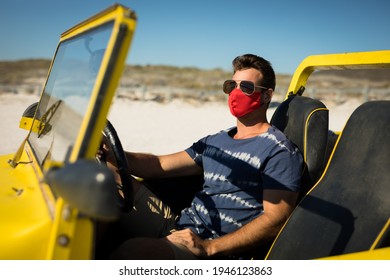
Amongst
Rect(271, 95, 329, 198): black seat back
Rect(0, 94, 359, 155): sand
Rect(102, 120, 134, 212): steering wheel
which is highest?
Rect(271, 95, 329, 198): black seat back

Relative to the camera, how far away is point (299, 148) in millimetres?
2447

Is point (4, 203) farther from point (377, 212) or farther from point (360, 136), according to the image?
point (360, 136)

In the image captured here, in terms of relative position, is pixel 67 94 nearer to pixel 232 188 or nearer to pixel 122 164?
pixel 122 164

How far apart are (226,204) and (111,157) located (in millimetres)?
699

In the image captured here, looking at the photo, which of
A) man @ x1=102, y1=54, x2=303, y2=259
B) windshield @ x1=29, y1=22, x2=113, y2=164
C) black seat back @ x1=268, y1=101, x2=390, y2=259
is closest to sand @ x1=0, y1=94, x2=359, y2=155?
man @ x1=102, y1=54, x2=303, y2=259

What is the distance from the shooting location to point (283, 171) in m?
2.25

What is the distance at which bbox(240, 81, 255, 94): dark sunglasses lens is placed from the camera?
2.52 m

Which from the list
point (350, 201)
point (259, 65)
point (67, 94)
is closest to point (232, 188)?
point (350, 201)

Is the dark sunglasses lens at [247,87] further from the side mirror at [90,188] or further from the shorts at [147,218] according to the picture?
the side mirror at [90,188]

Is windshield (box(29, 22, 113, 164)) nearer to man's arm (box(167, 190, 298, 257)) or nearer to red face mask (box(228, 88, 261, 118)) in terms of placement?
man's arm (box(167, 190, 298, 257))

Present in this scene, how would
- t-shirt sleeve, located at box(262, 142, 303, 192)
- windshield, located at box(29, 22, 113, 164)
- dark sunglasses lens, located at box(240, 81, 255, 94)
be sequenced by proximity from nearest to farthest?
windshield, located at box(29, 22, 113, 164) < t-shirt sleeve, located at box(262, 142, 303, 192) < dark sunglasses lens, located at box(240, 81, 255, 94)

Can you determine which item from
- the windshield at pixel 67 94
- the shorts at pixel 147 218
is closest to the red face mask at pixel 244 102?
the shorts at pixel 147 218

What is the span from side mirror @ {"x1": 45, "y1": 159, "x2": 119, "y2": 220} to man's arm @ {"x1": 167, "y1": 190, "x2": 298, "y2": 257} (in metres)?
1.03
